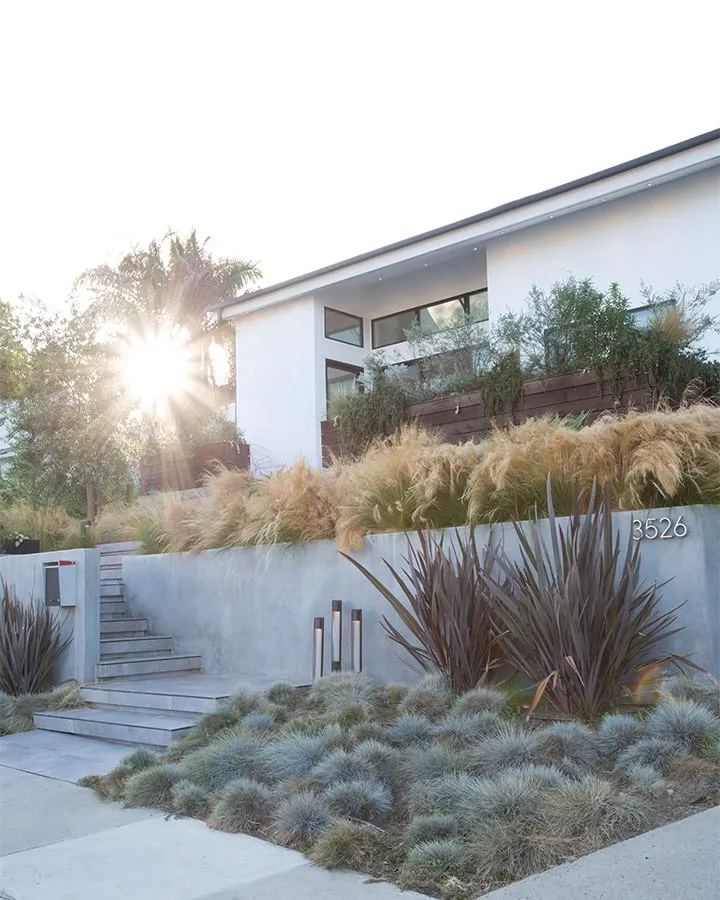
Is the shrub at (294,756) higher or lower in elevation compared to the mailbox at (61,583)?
lower

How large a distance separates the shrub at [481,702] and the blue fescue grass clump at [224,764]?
1338mm

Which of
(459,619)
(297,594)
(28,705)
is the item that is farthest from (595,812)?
(28,705)

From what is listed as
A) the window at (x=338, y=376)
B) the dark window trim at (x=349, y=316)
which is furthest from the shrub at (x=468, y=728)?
the dark window trim at (x=349, y=316)

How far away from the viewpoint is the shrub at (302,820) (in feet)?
14.9

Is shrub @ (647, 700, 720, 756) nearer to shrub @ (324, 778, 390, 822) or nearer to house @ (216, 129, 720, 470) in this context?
shrub @ (324, 778, 390, 822)

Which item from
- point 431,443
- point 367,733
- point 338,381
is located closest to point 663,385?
point 431,443

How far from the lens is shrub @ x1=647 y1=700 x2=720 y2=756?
16.2 ft

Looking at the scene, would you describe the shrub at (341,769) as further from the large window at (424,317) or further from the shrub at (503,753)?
the large window at (424,317)

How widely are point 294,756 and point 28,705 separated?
471cm

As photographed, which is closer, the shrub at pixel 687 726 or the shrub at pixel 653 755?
the shrub at pixel 653 755

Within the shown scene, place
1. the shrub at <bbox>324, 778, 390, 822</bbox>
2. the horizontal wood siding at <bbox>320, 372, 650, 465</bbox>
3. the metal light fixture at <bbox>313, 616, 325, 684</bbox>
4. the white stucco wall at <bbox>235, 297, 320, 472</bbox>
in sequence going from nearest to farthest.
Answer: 1. the shrub at <bbox>324, 778, 390, 822</bbox>
2. the metal light fixture at <bbox>313, 616, 325, 684</bbox>
3. the horizontal wood siding at <bbox>320, 372, 650, 465</bbox>
4. the white stucco wall at <bbox>235, 297, 320, 472</bbox>

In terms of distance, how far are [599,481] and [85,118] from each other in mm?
6401

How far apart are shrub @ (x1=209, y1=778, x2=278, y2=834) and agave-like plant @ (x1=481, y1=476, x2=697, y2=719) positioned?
1.91 metres

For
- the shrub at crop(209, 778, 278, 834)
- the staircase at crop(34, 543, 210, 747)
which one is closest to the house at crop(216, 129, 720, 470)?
the staircase at crop(34, 543, 210, 747)
